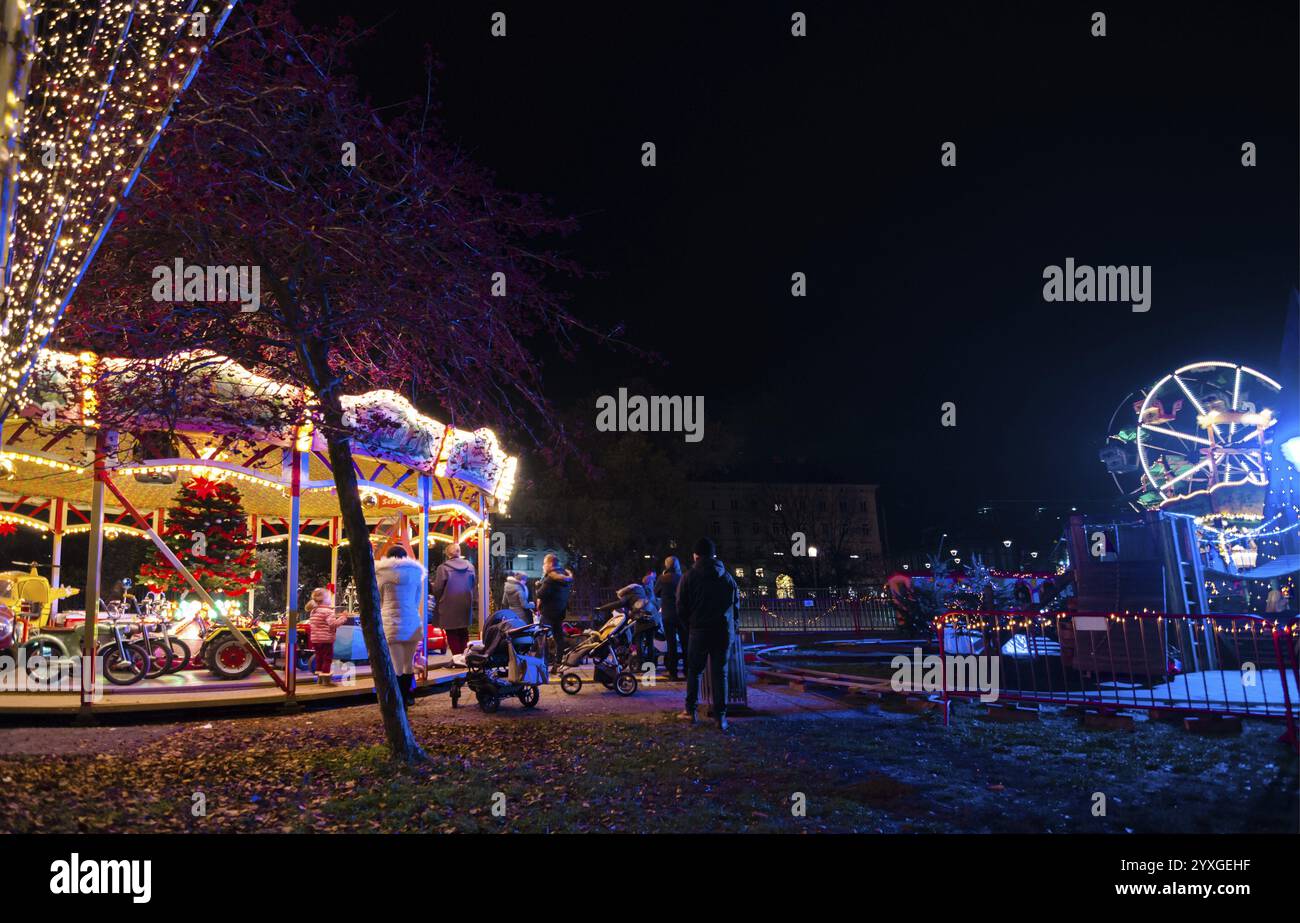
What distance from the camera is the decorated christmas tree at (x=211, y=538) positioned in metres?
13.6

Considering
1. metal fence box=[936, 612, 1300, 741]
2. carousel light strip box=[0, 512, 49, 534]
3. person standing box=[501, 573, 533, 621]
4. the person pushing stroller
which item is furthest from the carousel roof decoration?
carousel light strip box=[0, 512, 49, 534]

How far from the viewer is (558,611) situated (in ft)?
40.9

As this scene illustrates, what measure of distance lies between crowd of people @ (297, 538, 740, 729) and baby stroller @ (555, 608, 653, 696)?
31 centimetres

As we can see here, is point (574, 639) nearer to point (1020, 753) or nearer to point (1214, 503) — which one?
point (1020, 753)

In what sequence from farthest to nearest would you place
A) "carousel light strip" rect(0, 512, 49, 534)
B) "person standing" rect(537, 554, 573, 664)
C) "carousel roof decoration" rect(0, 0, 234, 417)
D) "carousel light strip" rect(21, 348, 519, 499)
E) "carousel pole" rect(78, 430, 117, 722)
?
1. "carousel light strip" rect(0, 512, 49, 534)
2. "person standing" rect(537, 554, 573, 664)
3. "carousel pole" rect(78, 430, 117, 722)
4. "carousel light strip" rect(21, 348, 519, 499)
5. "carousel roof decoration" rect(0, 0, 234, 417)

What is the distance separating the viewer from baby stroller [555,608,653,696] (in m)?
10.4

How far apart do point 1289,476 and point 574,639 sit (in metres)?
16.1

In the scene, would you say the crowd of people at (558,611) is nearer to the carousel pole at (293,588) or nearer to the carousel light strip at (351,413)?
the carousel pole at (293,588)

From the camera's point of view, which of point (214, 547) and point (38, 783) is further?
point (214, 547)

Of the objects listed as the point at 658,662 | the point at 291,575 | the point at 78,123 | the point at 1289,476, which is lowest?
the point at 658,662

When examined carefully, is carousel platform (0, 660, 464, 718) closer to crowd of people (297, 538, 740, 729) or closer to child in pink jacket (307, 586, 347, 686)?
child in pink jacket (307, 586, 347, 686)
